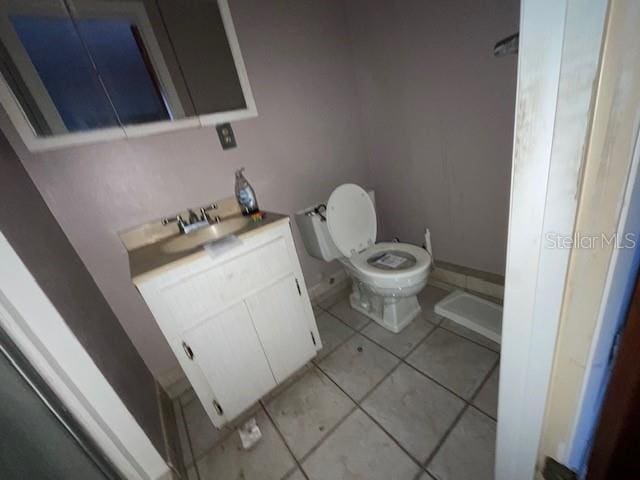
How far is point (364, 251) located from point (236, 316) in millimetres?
870

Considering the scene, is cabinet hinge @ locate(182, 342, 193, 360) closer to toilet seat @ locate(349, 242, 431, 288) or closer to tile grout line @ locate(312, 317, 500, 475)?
tile grout line @ locate(312, 317, 500, 475)

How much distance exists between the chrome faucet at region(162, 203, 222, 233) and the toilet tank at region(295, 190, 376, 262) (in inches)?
20.2

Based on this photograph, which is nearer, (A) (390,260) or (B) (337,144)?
(A) (390,260)

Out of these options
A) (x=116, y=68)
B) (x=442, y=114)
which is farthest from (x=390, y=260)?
(x=116, y=68)

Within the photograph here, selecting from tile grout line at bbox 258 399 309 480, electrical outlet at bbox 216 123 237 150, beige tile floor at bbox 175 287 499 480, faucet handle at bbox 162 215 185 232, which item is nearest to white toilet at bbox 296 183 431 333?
beige tile floor at bbox 175 287 499 480

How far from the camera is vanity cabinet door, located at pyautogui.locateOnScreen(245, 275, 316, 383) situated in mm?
1185

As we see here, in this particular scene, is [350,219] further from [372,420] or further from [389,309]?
[372,420]

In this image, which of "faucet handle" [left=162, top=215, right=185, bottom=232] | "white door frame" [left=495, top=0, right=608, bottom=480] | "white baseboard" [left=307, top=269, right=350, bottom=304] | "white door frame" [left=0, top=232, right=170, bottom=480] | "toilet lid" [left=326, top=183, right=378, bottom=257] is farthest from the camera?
"white baseboard" [left=307, top=269, right=350, bottom=304]

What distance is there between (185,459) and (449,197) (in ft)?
6.43

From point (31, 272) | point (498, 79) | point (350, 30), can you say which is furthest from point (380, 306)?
point (350, 30)

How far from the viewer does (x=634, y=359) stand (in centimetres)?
41

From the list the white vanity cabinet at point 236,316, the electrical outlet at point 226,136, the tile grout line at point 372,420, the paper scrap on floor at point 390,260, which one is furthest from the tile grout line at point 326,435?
the electrical outlet at point 226,136

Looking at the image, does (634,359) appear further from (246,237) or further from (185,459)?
(185,459)

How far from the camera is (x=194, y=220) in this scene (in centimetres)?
136
